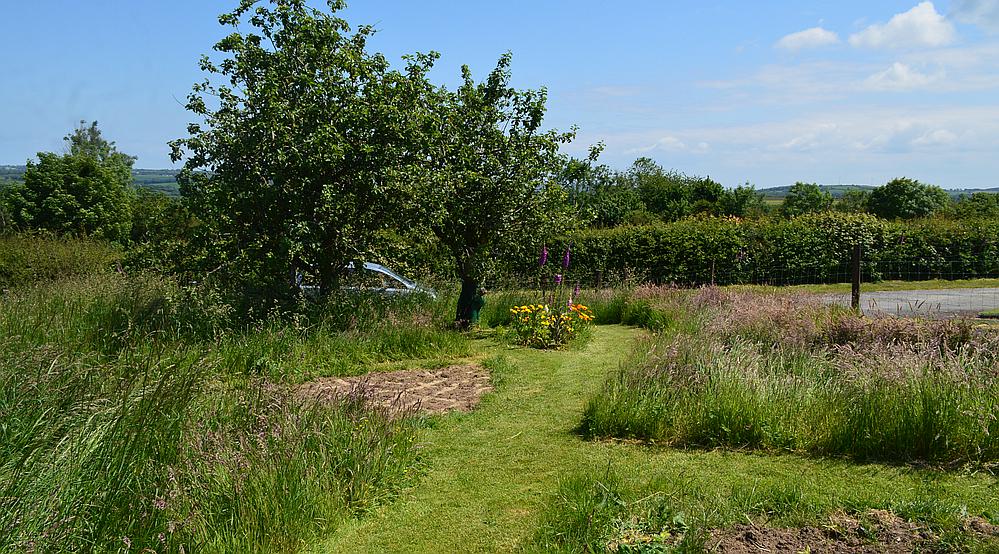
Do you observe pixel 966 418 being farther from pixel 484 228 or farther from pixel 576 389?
pixel 484 228

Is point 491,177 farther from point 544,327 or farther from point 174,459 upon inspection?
point 174,459

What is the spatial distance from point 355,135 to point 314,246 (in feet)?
6.15

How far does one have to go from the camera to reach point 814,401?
21.2 ft

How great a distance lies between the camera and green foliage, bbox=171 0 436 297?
10297 mm

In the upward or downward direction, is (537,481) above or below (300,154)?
below

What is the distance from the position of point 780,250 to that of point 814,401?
656 inches

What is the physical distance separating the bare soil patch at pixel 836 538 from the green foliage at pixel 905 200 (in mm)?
51141

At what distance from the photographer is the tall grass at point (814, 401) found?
5863 millimetres


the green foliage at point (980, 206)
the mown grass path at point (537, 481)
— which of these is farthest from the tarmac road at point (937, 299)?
the green foliage at point (980, 206)

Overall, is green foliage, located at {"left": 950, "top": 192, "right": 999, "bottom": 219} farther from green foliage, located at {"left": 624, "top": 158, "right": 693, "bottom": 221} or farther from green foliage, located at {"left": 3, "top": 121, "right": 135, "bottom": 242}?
green foliage, located at {"left": 3, "top": 121, "right": 135, "bottom": 242}

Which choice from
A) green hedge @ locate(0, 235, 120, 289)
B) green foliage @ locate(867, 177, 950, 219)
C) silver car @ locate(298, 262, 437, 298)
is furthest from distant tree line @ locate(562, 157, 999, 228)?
green hedge @ locate(0, 235, 120, 289)

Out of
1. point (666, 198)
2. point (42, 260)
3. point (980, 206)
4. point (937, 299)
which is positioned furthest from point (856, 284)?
point (980, 206)

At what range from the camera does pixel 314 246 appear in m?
10.4

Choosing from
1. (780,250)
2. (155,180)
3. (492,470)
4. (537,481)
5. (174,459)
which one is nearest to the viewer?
(174,459)
